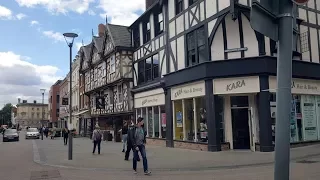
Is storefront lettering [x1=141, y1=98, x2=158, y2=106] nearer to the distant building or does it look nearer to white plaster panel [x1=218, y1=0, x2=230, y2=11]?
white plaster panel [x1=218, y1=0, x2=230, y2=11]

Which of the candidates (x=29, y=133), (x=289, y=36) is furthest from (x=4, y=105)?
(x=289, y=36)

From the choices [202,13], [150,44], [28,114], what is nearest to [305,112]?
[202,13]

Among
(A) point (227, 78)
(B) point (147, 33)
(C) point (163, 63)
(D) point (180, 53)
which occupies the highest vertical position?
(B) point (147, 33)

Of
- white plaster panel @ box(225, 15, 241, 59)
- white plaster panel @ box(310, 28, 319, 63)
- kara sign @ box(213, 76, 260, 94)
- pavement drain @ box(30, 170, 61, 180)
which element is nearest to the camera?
pavement drain @ box(30, 170, 61, 180)

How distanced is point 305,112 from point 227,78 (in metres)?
4.92

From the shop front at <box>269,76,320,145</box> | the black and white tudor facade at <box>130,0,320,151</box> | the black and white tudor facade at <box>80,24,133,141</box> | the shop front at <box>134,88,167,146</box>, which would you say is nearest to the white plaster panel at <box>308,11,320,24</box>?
the black and white tudor facade at <box>130,0,320,151</box>

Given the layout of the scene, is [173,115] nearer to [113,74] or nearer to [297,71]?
[297,71]

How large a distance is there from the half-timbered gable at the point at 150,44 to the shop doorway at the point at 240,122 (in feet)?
20.3

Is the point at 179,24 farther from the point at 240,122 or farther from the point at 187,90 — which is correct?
the point at 240,122

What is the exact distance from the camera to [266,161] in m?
12.1

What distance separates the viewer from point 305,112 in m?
17.2

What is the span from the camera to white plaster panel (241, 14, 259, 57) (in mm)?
15453

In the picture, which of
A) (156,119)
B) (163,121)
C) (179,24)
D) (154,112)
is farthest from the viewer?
(154,112)

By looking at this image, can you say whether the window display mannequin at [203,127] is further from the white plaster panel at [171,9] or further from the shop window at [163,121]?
the white plaster panel at [171,9]
